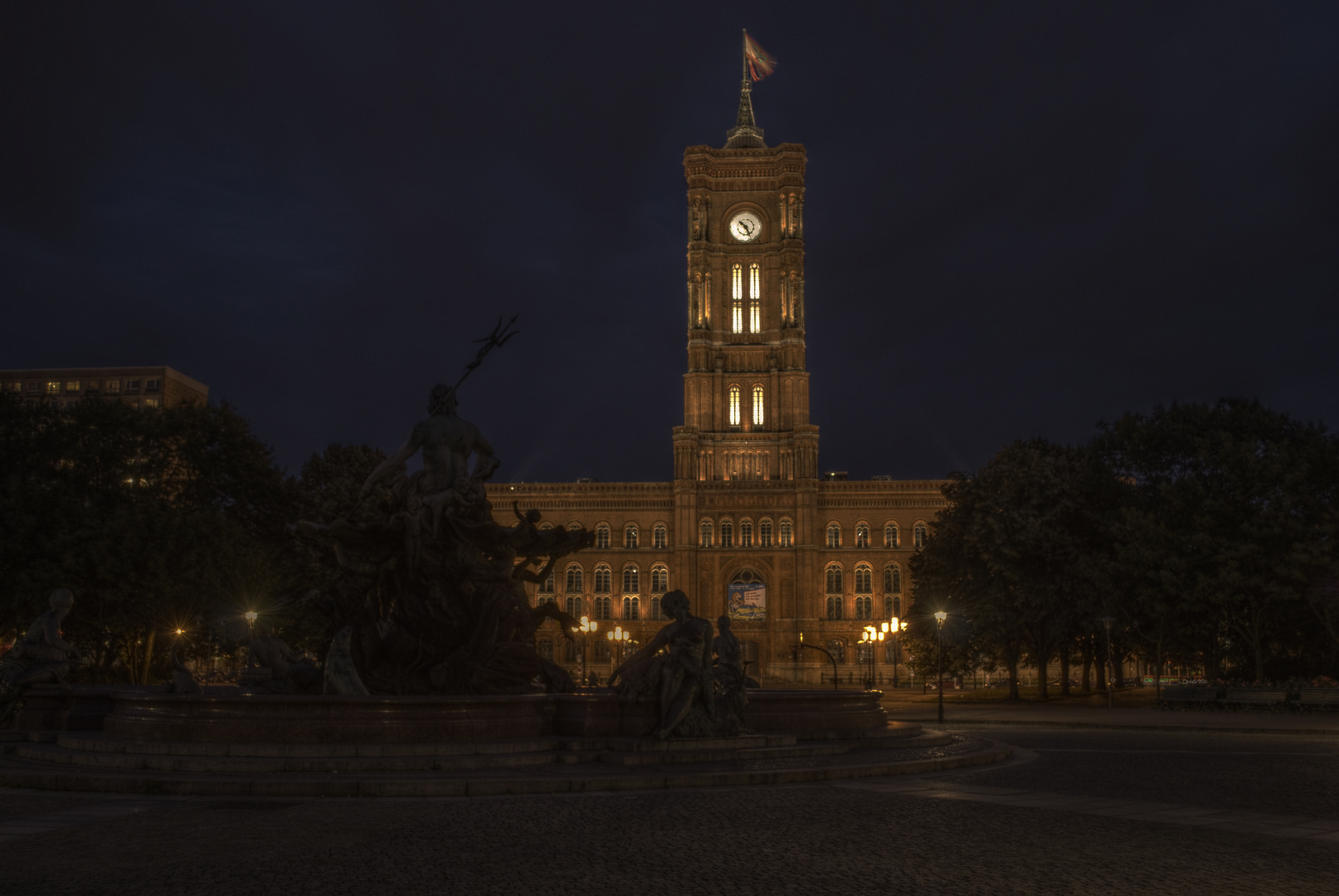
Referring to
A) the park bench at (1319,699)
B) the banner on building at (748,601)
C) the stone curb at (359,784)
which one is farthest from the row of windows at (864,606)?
the stone curb at (359,784)

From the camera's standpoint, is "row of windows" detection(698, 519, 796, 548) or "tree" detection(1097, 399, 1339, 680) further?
"row of windows" detection(698, 519, 796, 548)

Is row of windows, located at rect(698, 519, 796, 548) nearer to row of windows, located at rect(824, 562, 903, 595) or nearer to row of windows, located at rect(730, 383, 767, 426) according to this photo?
row of windows, located at rect(824, 562, 903, 595)

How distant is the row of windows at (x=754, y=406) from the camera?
84.0 meters

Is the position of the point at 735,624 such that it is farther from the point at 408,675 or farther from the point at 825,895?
the point at 825,895

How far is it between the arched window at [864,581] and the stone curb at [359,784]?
69731 mm

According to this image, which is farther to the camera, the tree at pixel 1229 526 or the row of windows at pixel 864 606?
the row of windows at pixel 864 606

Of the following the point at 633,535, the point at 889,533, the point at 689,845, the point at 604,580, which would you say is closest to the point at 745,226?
the point at 633,535

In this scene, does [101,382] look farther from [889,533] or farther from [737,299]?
[889,533]

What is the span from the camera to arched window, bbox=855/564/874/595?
79.0 metres

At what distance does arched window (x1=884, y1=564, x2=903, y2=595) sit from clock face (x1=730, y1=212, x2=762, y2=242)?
2822 cm

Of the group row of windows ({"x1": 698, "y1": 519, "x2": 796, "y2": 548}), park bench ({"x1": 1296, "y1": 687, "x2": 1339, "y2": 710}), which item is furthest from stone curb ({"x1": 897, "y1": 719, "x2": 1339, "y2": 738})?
row of windows ({"x1": 698, "y1": 519, "x2": 796, "y2": 548})

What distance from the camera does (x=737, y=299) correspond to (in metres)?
86.9

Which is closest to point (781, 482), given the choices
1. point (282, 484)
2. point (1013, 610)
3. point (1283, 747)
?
point (1013, 610)

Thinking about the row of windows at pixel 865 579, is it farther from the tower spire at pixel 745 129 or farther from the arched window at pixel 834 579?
the tower spire at pixel 745 129
